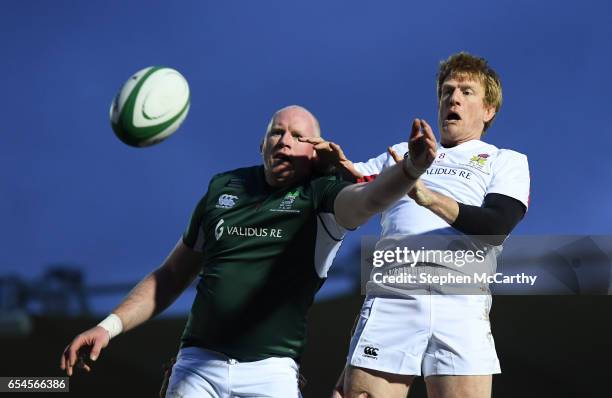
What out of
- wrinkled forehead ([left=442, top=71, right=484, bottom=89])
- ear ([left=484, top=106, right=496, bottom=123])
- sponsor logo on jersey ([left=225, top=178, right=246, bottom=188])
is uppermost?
wrinkled forehead ([left=442, top=71, right=484, bottom=89])

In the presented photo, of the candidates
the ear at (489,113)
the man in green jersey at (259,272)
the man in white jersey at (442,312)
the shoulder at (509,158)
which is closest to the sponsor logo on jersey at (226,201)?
the man in green jersey at (259,272)

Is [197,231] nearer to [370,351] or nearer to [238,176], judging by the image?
[238,176]

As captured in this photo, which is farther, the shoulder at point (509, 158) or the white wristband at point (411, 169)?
the shoulder at point (509, 158)

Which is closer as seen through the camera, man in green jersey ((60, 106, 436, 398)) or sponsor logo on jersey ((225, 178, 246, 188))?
man in green jersey ((60, 106, 436, 398))

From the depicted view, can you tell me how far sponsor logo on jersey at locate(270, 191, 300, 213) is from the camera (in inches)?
131

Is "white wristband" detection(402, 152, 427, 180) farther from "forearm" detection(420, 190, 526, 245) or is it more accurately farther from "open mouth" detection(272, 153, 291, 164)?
"open mouth" detection(272, 153, 291, 164)

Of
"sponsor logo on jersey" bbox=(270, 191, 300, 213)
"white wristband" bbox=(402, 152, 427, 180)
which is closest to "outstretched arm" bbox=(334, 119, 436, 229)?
"white wristband" bbox=(402, 152, 427, 180)

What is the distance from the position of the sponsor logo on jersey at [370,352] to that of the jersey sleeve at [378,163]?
0.88m

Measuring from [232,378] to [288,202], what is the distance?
747mm

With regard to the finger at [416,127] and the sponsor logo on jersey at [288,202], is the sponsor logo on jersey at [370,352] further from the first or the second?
the finger at [416,127]

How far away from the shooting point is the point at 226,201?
350 cm

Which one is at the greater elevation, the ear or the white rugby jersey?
the ear

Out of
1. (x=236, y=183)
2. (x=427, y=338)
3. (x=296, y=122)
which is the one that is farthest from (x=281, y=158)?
(x=427, y=338)

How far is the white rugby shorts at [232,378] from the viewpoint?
310cm
